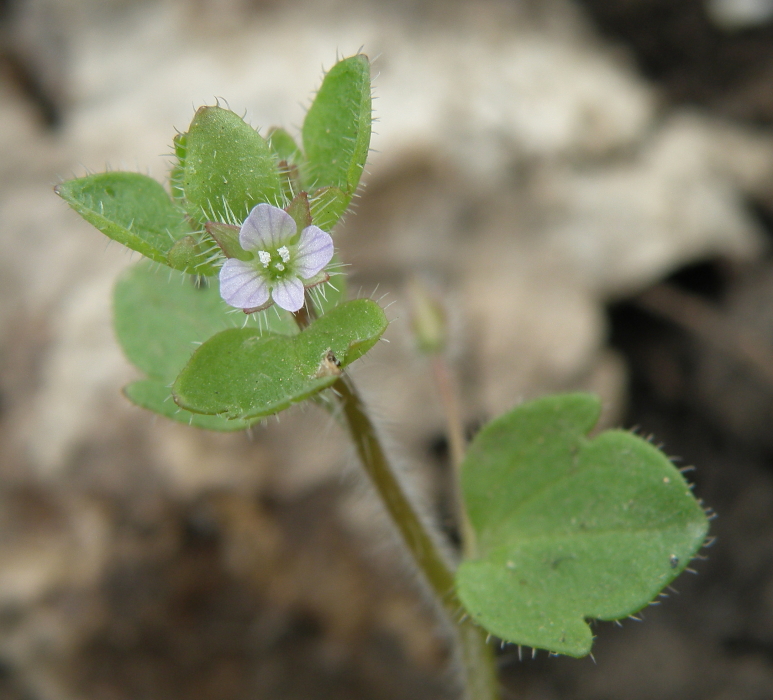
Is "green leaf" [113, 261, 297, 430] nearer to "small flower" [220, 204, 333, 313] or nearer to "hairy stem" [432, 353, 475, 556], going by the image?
"small flower" [220, 204, 333, 313]

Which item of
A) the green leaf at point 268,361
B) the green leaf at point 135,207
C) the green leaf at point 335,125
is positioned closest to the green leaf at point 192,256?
the green leaf at point 135,207

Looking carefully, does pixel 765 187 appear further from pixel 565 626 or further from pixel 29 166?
pixel 29 166

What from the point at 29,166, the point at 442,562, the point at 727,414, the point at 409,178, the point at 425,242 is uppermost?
the point at 29,166

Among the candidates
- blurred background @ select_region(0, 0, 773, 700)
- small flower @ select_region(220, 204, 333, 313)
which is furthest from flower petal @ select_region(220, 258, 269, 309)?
blurred background @ select_region(0, 0, 773, 700)

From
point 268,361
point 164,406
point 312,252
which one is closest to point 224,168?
point 312,252

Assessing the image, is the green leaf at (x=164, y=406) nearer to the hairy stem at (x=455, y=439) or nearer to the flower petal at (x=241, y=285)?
the flower petal at (x=241, y=285)

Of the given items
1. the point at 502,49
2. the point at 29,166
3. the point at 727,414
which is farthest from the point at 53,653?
the point at 502,49
